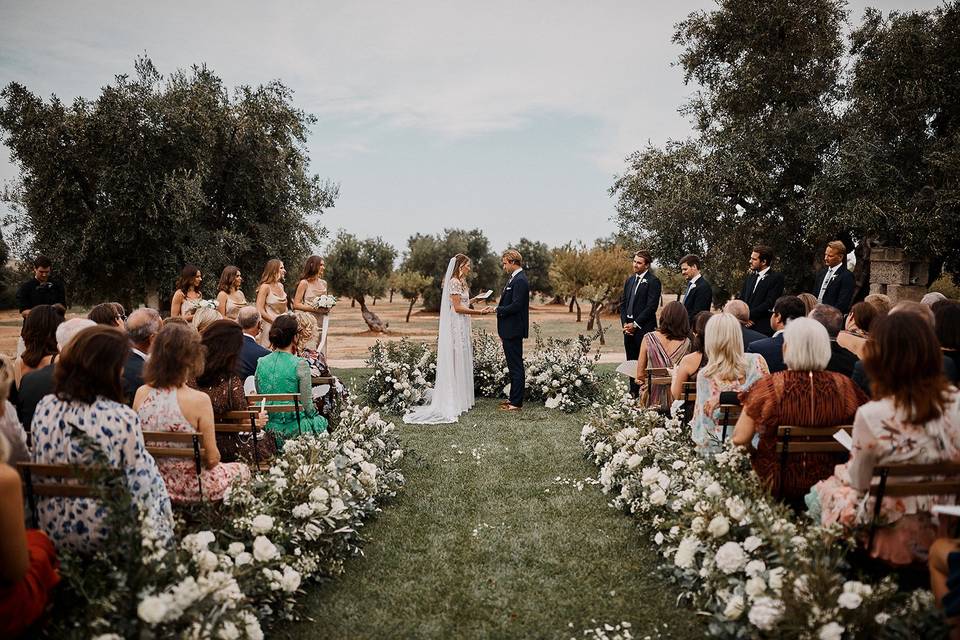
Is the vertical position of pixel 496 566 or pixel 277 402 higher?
pixel 277 402

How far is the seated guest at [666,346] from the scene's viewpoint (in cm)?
632

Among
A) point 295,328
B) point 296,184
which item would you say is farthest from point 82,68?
point 295,328

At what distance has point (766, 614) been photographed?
2703mm

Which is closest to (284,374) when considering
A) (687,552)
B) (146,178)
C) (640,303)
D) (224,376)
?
(224,376)

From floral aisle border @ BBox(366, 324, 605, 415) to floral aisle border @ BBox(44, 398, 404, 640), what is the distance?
411cm

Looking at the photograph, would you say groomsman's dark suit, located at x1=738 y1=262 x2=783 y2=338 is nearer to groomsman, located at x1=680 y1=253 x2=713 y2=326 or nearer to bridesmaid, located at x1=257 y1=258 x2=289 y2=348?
groomsman, located at x1=680 y1=253 x2=713 y2=326

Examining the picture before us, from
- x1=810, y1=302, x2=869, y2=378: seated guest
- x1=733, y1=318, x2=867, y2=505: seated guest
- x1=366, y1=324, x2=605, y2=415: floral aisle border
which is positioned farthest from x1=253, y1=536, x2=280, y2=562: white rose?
x1=366, y1=324, x2=605, y2=415: floral aisle border

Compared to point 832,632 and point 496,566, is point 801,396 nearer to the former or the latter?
point 832,632

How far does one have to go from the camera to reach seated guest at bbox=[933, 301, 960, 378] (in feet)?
13.6

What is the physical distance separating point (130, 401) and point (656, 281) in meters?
6.94

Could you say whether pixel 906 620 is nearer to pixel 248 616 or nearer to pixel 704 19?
pixel 248 616

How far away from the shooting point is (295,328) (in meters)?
5.29

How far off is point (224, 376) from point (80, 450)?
1641mm

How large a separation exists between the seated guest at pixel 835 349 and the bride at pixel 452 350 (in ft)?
14.2
